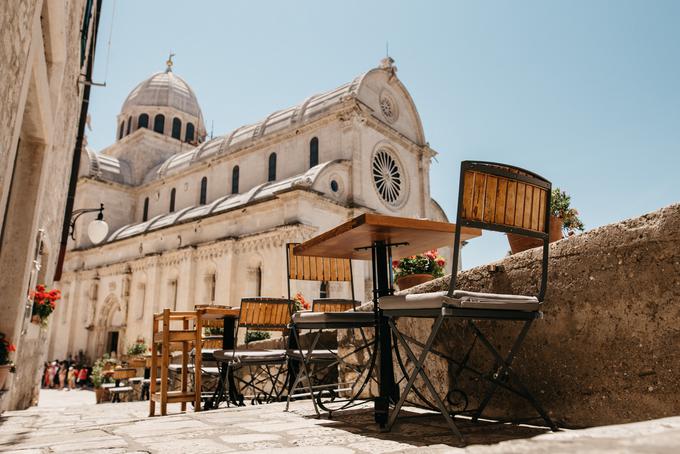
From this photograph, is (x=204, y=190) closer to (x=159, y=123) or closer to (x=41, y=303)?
(x=159, y=123)

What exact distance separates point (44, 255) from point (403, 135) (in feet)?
64.0

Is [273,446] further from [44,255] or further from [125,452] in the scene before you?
[44,255]

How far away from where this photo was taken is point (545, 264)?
2.42m

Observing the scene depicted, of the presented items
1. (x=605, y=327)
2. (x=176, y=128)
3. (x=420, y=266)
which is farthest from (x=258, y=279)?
(x=176, y=128)

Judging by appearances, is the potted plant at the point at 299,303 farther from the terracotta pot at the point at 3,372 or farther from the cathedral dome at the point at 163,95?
the cathedral dome at the point at 163,95

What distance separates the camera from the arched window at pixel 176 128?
35.3m

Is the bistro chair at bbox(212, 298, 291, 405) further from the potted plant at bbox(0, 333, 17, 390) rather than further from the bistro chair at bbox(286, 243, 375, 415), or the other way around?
the potted plant at bbox(0, 333, 17, 390)

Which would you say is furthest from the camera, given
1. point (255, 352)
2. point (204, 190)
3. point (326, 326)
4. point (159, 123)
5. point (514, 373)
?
point (159, 123)

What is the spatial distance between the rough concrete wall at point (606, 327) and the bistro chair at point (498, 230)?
16 centimetres

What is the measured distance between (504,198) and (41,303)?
6400mm

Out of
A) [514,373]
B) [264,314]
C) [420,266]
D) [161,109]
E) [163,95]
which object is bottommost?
[514,373]

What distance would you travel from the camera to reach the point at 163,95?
1368 inches

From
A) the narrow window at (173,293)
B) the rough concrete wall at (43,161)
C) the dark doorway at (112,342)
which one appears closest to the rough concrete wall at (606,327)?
the rough concrete wall at (43,161)

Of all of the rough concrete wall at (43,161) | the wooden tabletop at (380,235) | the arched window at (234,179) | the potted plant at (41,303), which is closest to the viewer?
the wooden tabletop at (380,235)
